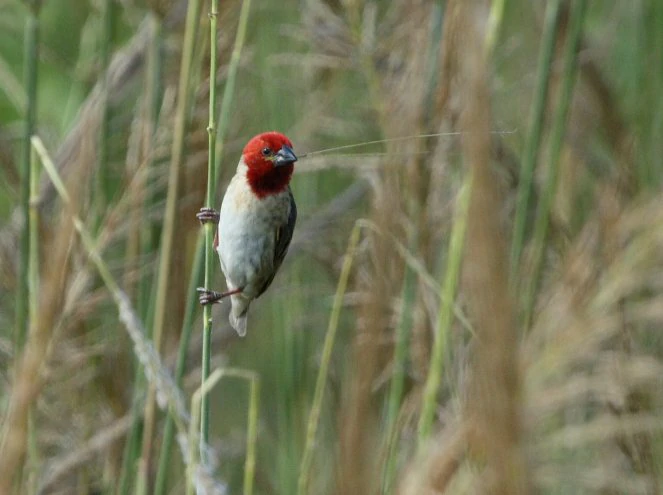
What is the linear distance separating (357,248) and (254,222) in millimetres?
528

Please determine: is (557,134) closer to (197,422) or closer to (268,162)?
(268,162)

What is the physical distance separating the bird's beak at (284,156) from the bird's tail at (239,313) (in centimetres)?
51

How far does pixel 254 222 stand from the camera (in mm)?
2398

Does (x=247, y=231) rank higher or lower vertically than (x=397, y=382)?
higher

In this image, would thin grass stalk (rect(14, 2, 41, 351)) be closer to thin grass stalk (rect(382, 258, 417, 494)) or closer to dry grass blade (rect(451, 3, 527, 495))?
thin grass stalk (rect(382, 258, 417, 494))

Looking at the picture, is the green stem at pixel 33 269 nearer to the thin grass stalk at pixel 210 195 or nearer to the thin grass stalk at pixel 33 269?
the thin grass stalk at pixel 33 269

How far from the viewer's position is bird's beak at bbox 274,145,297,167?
6.89 ft

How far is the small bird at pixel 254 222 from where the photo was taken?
2.36 m

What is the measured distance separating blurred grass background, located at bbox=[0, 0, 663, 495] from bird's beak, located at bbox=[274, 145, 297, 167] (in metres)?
0.07

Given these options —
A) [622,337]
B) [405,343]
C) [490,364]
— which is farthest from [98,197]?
[490,364]

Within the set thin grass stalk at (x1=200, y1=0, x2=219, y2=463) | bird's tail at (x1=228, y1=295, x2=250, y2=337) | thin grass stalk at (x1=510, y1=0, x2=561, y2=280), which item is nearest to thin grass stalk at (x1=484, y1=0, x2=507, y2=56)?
thin grass stalk at (x1=510, y1=0, x2=561, y2=280)

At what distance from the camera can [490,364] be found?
620 millimetres

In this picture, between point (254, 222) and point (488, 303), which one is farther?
point (254, 222)

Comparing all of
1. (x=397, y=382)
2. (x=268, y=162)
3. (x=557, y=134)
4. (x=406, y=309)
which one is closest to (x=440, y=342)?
(x=397, y=382)
